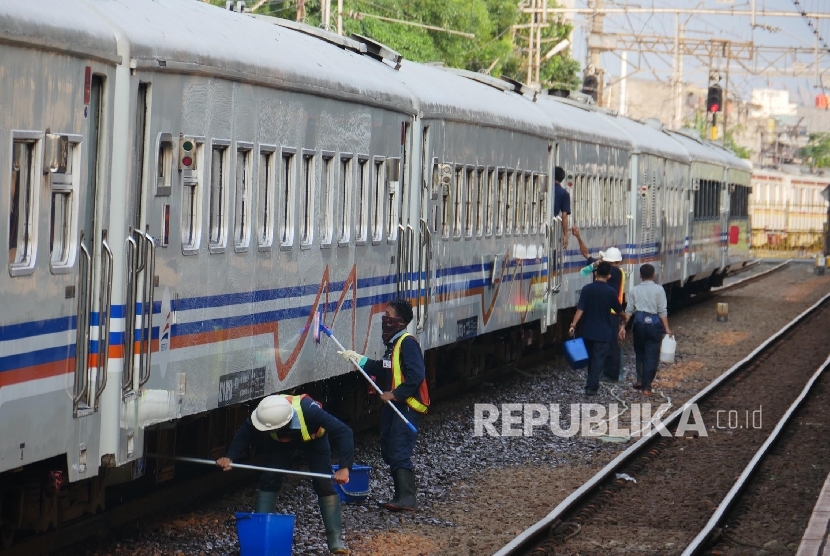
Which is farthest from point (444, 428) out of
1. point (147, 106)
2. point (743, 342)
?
point (743, 342)

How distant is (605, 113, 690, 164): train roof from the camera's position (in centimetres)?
2717

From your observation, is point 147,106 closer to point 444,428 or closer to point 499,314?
point 444,428

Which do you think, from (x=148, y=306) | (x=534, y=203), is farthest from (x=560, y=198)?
(x=148, y=306)

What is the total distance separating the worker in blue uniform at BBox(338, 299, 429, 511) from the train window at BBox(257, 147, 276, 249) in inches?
39.7

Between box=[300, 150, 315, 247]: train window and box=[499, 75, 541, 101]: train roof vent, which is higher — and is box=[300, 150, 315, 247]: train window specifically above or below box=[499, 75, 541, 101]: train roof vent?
below

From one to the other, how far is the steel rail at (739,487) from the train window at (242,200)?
3570mm

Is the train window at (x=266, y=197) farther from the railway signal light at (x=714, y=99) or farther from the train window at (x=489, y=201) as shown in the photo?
the railway signal light at (x=714, y=99)

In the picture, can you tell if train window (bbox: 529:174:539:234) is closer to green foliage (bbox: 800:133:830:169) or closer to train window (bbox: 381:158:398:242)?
train window (bbox: 381:158:398:242)

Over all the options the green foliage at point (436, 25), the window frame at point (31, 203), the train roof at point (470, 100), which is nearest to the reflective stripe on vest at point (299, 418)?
the window frame at point (31, 203)

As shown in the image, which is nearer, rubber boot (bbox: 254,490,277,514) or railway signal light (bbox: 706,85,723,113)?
rubber boot (bbox: 254,490,277,514)

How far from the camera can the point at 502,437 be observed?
15.7m

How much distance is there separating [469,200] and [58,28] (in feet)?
31.7

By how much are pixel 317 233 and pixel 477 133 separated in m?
5.54

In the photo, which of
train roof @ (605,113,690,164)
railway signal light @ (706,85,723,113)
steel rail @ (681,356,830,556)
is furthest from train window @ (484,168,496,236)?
railway signal light @ (706,85,723,113)
